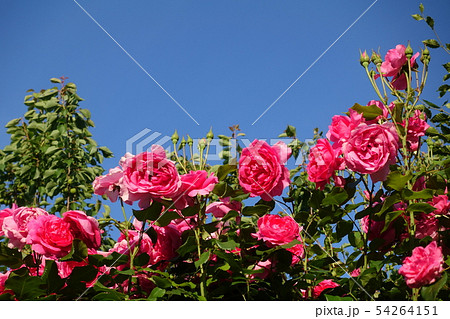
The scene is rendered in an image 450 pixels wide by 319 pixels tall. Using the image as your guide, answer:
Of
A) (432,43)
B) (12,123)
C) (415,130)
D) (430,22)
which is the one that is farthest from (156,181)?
(12,123)

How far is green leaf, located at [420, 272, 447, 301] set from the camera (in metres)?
1.29

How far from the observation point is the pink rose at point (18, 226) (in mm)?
1548

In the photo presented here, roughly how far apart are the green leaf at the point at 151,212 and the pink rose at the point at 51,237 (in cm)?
21

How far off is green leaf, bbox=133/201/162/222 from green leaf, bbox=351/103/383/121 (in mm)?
687

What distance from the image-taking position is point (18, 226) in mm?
1562

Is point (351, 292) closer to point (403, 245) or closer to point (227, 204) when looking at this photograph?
point (403, 245)

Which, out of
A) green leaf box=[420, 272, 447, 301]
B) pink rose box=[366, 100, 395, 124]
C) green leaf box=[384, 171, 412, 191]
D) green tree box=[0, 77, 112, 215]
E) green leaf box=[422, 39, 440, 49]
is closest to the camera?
green leaf box=[420, 272, 447, 301]

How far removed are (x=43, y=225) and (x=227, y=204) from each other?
0.55m

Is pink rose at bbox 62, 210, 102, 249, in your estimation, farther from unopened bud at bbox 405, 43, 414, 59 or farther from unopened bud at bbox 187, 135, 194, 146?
unopened bud at bbox 405, 43, 414, 59

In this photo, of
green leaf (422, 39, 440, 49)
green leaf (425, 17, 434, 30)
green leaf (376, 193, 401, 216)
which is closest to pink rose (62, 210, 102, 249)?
green leaf (376, 193, 401, 216)

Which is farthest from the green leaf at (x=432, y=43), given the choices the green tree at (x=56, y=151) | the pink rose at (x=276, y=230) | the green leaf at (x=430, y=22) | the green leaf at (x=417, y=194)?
the green tree at (x=56, y=151)

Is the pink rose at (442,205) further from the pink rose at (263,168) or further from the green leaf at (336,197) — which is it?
the pink rose at (263,168)

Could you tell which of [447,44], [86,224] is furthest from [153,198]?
[447,44]

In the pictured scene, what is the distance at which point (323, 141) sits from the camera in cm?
157
